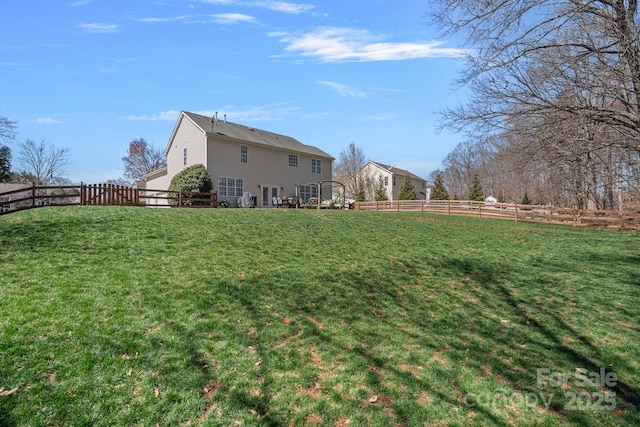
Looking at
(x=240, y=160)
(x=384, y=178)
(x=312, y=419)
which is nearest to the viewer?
(x=312, y=419)

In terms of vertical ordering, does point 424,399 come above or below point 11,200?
below

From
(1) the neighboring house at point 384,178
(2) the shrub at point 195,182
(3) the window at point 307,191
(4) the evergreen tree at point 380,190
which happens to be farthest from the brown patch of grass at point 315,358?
(1) the neighboring house at point 384,178

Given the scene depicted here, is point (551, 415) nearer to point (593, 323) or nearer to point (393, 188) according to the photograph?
point (593, 323)

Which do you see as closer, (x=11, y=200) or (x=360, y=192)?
(x=11, y=200)

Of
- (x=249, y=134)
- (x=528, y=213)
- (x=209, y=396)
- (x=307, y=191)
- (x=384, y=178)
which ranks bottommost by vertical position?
(x=209, y=396)

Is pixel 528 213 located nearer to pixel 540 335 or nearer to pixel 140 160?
pixel 540 335

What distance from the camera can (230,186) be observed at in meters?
22.7

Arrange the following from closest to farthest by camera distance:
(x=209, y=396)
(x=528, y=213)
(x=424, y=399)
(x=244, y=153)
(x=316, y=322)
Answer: (x=209, y=396)
(x=424, y=399)
(x=316, y=322)
(x=528, y=213)
(x=244, y=153)

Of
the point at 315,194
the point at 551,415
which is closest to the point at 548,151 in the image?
the point at 551,415

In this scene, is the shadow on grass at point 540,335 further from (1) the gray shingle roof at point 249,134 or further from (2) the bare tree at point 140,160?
(2) the bare tree at point 140,160

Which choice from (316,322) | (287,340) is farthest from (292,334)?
(316,322)

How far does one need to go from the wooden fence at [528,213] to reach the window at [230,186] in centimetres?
1291

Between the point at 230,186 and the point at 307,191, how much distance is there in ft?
24.6

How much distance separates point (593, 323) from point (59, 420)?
7664 millimetres
